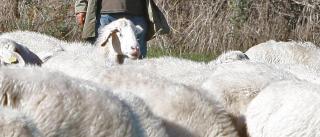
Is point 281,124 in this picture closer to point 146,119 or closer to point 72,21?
point 146,119

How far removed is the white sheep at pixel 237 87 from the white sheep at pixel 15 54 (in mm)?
1727

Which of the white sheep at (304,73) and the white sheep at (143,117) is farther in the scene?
the white sheep at (304,73)

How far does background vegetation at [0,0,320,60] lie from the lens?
1912 cm

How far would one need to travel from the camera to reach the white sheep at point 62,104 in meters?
3.66

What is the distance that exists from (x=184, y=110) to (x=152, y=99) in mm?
207

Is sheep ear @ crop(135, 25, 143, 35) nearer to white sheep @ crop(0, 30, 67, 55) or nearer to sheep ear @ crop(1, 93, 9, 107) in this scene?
white sheep @ crop(0, 30, 67, 55)

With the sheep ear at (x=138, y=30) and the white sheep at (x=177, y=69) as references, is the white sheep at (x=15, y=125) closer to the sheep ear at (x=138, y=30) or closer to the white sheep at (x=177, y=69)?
the white sheep at (x=177, y=69)

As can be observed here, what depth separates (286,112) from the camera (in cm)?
477

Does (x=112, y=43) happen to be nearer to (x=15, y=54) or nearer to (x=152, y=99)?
(x=15, y=54)

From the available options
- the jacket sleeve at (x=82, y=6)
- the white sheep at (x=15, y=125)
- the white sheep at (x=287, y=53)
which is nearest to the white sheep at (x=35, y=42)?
the jacket sleeve at (x=82, y=6)

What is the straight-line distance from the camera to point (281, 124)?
4.77 m

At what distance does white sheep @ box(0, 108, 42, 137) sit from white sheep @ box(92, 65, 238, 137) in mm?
1068

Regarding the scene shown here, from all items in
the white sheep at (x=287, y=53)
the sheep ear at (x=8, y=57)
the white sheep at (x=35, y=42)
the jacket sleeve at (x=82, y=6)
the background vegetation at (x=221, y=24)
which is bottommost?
the background vegetation at (x=221, y=24)

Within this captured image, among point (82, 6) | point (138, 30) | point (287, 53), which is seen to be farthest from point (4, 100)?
point (287, 53)
